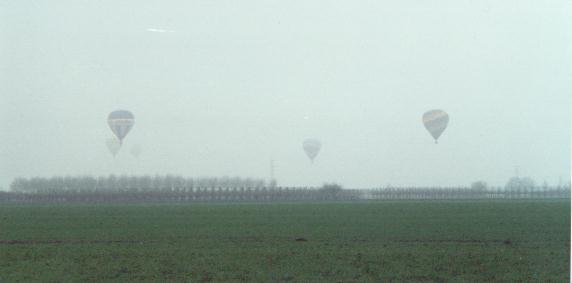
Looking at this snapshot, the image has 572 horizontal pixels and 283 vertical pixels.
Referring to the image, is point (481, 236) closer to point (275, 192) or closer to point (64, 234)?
point (64, 234)

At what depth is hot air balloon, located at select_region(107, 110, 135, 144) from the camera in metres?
60.5

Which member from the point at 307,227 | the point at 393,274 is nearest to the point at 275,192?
the point at 307,227

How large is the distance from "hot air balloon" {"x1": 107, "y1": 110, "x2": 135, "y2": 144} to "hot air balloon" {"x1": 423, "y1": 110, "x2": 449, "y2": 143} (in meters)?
21.9

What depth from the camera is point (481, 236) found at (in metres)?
20.0

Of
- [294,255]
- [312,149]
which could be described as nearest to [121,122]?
[312,149]

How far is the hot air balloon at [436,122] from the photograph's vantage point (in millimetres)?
56406

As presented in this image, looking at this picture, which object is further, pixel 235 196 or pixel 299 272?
pixel 235 196

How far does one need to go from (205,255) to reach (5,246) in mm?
5919

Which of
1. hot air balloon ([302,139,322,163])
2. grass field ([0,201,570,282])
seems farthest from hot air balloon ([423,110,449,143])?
grass field ([0,201,570,282])

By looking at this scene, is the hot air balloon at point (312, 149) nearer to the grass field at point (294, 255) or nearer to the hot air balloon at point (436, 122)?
the hot air balloon at point (436, 122)

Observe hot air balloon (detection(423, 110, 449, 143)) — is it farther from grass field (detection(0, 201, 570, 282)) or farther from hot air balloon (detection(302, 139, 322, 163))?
grass field (detection(0, 201, 570, 282))

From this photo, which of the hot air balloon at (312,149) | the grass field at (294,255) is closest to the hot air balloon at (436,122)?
the hot air balloon at (312,149)

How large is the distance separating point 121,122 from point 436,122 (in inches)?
908

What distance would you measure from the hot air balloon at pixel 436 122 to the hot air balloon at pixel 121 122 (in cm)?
2187
